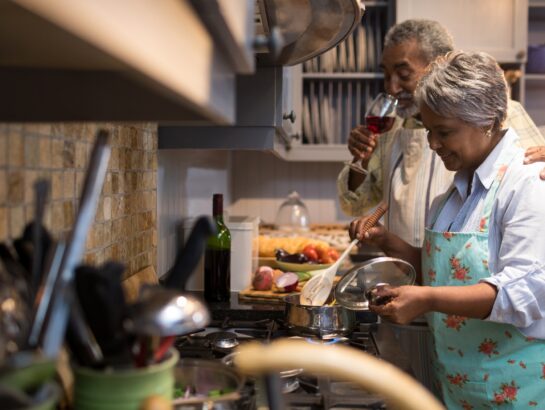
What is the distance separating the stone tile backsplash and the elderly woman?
58 centimetres

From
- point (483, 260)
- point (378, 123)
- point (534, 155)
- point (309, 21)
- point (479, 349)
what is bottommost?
point (479, 349)

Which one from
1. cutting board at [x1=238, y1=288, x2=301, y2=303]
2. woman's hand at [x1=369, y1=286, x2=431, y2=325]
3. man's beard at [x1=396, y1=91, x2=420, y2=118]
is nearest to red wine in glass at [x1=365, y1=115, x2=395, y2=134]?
man's beard at [x1=396, y1=91, x2=420, y2=118]

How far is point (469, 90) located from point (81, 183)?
90 centimetres

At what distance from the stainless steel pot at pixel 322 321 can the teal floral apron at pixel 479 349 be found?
0.25m

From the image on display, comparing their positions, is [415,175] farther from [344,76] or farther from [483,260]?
[344,76]

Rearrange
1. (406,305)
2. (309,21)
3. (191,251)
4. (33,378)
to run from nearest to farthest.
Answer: (33,378)
(191,251)
(309,21)
(406,305)

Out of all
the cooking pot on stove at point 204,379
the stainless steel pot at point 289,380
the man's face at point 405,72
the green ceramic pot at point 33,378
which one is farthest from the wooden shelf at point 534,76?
the green ceramic pot at point 33,378

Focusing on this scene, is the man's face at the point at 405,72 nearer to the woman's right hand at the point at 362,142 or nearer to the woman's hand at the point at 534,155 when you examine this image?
the woman's right hand at the point at 362,142

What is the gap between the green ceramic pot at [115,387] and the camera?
2.01 ft

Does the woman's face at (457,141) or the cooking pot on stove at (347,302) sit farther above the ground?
the woman's face at (457,141)

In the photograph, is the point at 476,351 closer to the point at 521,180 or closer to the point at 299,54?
the point at 521,180

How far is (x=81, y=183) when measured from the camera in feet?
3.58

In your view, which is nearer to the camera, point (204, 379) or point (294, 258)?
point (204, 379)

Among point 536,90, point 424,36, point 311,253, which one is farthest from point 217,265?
point 536,90
